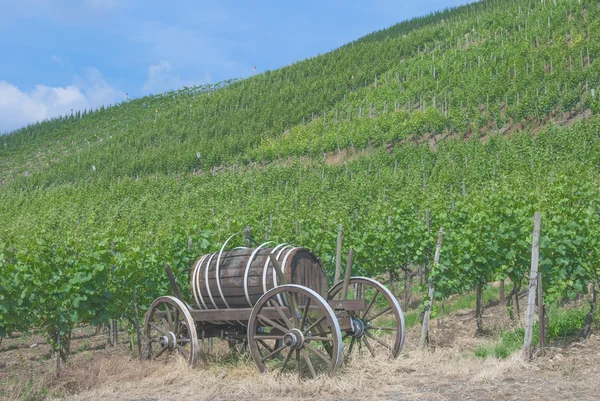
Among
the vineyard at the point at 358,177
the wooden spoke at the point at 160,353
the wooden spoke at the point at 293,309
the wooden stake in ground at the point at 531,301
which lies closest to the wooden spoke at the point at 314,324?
the wooden spoke at the point at 293,309

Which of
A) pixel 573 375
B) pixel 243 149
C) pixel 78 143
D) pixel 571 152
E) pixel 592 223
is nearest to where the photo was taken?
pixel 573 375

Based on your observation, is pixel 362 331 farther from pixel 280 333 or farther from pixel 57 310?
pixel 57 310

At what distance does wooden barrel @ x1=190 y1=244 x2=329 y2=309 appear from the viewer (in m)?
7.10

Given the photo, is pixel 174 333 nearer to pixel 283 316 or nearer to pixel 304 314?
pixel 283 316

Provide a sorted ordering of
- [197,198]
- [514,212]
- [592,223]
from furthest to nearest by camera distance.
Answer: [197,198] < [514,212] < [592,223]

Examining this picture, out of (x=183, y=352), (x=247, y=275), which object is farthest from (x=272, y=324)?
(x=183, y=352)

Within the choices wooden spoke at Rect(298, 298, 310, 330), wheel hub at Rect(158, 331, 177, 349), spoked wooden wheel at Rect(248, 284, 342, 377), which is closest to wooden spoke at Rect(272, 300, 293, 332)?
spoked wooden wheel at Rect(248, 284, 342, 377)

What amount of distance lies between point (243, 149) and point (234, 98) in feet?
55.5

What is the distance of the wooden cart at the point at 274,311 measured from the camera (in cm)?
654

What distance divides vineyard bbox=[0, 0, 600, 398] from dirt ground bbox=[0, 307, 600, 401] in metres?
1.26

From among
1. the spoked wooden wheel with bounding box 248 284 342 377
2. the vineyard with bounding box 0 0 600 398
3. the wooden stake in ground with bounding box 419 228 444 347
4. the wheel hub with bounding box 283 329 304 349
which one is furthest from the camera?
the vineyard with bounding box 0 0 600 398

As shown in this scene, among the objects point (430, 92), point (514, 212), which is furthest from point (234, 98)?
point (514, 212)

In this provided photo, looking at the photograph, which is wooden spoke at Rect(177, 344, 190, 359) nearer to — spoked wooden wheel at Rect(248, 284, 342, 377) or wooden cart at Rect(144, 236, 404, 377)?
wooden cart at Rect(144, 236, 404, 377)

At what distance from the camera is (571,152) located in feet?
81.0
